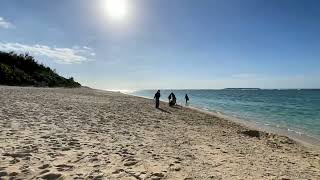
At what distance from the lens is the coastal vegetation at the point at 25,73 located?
6469 centimetres

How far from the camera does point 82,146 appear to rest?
35.4 ft

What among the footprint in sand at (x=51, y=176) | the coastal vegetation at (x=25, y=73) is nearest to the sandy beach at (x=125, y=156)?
the footprint in sand at (x=51, y=176)

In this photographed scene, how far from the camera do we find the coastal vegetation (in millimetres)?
64688

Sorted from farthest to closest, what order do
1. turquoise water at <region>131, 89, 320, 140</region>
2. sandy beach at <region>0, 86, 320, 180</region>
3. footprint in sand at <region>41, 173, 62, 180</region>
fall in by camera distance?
turquoise water at <region>131, 89, 320, 140</region>, sandy beach at <region>0, 86, 320, 180</region>, footprint in sand at <region>41, 173, 62, 180</region>

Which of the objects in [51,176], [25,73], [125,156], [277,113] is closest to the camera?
[51,176]

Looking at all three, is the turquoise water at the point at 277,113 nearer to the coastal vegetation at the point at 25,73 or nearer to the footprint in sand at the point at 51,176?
the footprint in sand at the point at 51,176

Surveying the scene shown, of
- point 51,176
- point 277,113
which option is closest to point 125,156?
point 51,176

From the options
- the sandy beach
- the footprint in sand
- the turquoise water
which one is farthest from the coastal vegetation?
the footprint in sand

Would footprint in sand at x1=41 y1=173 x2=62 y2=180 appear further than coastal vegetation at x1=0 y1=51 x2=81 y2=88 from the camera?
No

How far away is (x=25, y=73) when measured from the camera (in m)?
72.0

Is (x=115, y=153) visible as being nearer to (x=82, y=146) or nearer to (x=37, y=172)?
(x=82, y=146)

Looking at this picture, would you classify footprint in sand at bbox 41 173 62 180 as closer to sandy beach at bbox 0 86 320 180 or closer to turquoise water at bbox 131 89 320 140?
sandy beach at bbox 0 86 320 180

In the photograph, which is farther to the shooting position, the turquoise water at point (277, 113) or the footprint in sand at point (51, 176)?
the turquoise water at point (277, 113)

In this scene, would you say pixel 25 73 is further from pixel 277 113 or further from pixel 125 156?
pixel 125 156
